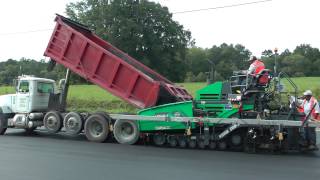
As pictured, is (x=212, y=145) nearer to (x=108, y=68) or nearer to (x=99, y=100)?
(x=108, y=68)

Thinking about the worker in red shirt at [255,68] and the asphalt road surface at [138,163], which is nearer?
the asphalt road surface at [138,163]

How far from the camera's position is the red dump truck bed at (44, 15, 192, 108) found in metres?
12.8

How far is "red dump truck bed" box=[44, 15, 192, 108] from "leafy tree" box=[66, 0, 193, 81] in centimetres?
4608

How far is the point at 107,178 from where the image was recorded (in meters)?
7.70

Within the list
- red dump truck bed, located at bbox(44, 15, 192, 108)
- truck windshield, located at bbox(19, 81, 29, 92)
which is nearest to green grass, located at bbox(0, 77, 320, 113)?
truck windshield, located at bbox(19, 81, 29, 92)

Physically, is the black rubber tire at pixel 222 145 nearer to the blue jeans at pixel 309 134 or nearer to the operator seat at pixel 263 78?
the operator seat at pixel 263 78

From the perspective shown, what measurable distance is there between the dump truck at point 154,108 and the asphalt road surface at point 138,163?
0.50 metres

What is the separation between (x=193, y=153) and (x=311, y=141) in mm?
3173

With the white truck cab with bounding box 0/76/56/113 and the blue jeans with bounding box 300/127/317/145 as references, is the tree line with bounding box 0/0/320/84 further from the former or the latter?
the blue jeans with bounding box 300/127/317/145

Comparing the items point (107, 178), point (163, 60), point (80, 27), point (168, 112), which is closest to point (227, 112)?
point (168, 112)

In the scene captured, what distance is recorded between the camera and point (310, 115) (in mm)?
10789

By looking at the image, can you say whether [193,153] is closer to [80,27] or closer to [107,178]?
[107,178]

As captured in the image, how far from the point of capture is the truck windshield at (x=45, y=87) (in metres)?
15.4

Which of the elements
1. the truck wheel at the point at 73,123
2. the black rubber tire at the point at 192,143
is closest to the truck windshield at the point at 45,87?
the truck wheel at the point at 73,123
